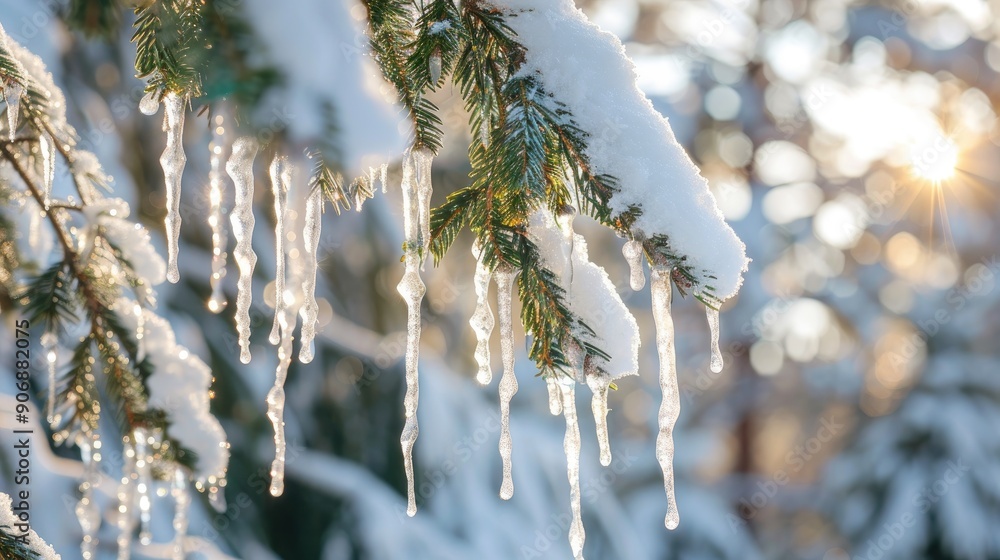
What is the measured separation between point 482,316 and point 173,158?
58cm

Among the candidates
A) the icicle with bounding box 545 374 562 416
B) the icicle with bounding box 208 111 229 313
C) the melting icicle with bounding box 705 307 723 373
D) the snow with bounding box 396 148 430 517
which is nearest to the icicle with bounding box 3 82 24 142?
the icicle with bounding box 208 111 229 313

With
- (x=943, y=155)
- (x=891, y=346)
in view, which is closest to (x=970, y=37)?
(x=943, y=155)

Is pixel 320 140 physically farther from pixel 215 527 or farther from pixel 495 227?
pixel 215 527

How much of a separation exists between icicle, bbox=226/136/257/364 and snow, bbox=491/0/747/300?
438 mm

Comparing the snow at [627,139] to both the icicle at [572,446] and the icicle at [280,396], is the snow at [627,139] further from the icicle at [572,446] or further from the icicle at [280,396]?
the icicle at [280,396]

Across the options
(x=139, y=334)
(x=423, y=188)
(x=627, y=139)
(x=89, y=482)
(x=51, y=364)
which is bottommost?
(x=89, y=482)

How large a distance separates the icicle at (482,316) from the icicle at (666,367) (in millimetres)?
277

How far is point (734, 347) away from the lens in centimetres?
750

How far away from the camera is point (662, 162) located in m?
1.09

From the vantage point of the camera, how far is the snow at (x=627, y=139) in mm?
1037

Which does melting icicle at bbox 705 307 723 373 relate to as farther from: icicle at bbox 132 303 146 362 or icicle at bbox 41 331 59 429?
icicle at bbox 41 331 59 429

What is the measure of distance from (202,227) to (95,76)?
0.75 m

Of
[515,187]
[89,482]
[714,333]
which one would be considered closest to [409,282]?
→ [515,187]

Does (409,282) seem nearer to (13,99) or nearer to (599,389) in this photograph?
(599,389)
